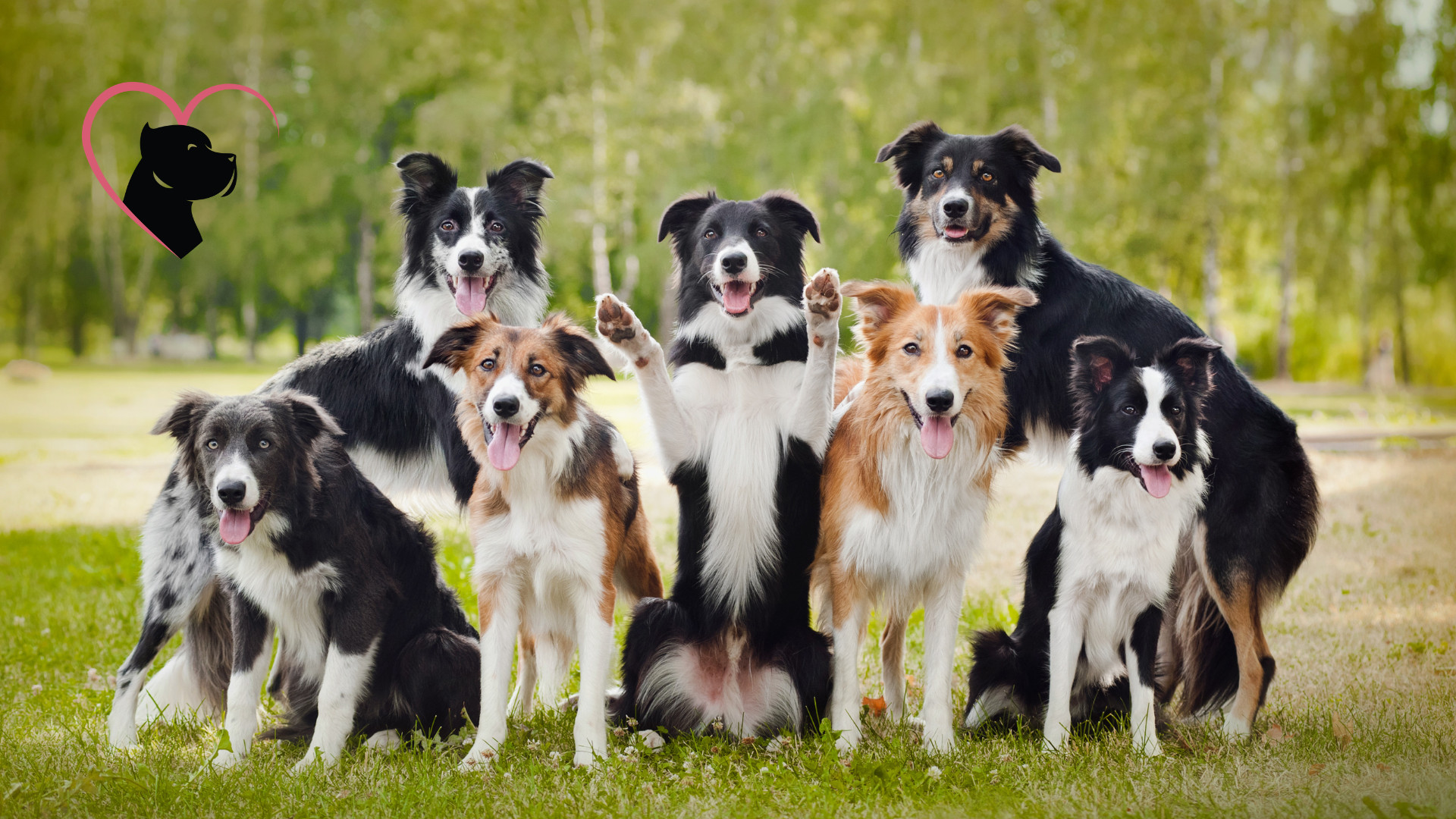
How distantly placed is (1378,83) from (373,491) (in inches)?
782

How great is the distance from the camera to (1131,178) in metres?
20.7

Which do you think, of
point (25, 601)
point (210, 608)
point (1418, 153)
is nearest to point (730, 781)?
point (210, 608)

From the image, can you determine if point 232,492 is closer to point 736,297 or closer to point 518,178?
point 736,297

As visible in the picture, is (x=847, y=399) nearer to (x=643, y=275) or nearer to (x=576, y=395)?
(x=576, y=395)

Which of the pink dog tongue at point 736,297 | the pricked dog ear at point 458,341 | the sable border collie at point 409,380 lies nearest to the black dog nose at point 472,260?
the sable border collie at point 409,380

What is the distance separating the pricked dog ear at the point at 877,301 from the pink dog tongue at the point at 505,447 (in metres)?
1.38

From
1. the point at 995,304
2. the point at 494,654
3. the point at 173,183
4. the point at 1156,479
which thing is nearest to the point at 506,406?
the point at 494,654

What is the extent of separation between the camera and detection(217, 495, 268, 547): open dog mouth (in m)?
3.56

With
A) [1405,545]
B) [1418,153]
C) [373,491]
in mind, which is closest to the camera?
[373,491]

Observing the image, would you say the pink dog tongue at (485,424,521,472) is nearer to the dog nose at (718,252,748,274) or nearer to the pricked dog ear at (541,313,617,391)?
the pricked dog ear at (541,313,617,391)

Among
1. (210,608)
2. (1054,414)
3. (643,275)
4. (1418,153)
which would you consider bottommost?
(210,608)

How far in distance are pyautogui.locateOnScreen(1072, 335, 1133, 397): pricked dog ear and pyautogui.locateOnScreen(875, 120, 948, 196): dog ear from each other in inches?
52.1

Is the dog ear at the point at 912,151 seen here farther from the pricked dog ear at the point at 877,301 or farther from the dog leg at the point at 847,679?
the dog leg at the point at 847,679

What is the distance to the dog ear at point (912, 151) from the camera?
467cm
